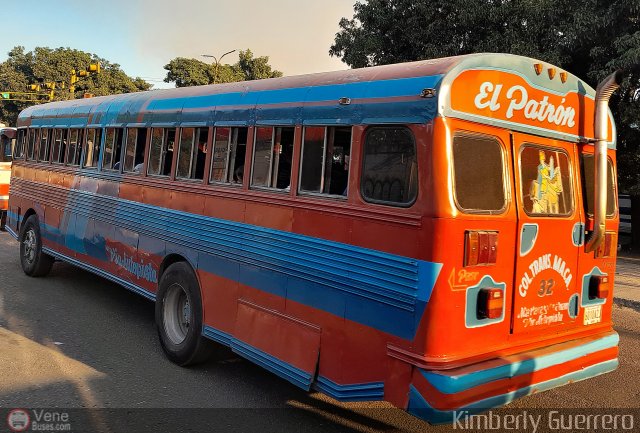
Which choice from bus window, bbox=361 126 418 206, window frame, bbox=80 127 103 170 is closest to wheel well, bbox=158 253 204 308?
window frame, bbox=80 127 103 170

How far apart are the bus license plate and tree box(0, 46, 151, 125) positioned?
4883 centimetres

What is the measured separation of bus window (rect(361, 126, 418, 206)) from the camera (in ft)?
11.2

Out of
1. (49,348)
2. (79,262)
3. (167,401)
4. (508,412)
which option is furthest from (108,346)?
(508,412)

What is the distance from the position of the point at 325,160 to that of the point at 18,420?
118 inches

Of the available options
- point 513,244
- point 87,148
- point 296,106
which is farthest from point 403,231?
point 87,148

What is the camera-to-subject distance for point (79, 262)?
7.49 meters

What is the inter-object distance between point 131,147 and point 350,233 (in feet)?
12.6

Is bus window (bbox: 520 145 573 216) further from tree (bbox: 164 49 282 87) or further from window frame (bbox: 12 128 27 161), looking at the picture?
tree (bbox: 164 49 282 87)

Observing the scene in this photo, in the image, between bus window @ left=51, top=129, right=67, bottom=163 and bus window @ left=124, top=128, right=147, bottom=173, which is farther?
bus window @ left=51, top=129, right=67, bottom=163

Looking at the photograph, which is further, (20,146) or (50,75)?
(50,75)

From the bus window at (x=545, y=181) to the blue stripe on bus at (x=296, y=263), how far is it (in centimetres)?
114

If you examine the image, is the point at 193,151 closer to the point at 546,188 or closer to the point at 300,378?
the point at 300,378

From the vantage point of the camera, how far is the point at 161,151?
19.5 feet

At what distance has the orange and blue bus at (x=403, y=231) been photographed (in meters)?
3.31
